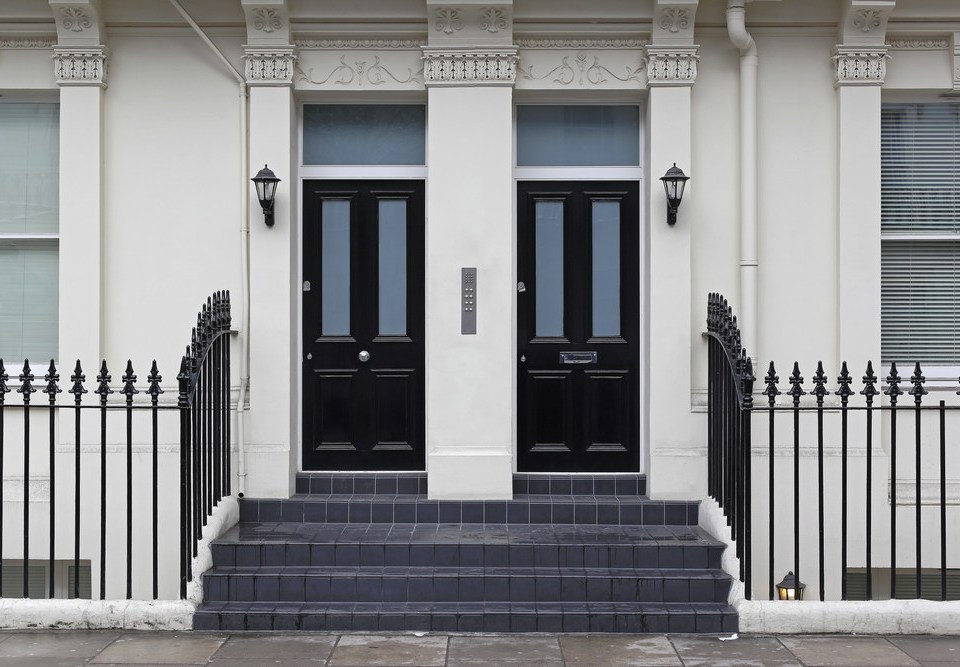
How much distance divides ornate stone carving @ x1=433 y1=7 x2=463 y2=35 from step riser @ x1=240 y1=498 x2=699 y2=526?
3.57 meters

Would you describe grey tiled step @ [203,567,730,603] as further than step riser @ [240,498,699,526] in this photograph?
No

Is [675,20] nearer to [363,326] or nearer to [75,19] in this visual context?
[363,326]

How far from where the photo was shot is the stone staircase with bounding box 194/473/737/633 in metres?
6.52

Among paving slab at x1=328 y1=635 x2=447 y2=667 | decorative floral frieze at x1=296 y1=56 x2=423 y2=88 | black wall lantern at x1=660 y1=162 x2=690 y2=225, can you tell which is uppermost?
decorative floral frieze at x1=296 y1=56 x2=423 y2=88

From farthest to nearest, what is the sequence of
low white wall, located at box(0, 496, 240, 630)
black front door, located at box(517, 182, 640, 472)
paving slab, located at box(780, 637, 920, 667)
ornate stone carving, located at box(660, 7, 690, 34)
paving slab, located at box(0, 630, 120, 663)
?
black front door, located at box(517, 182, 640, 472) → ornate stone carving, located at box(660, 7, 690, 34) → low white wall, located at box(0, 496, 240, 630) → paving slab, located at box(0, 630, 120, 663) → paving slab, located at box(780, 637, 920, 667)

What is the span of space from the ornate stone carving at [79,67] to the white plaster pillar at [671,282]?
4.20 m

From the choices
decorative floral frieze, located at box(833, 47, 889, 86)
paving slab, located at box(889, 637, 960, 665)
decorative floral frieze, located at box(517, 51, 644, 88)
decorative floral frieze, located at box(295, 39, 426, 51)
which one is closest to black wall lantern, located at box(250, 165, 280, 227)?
decorative floral frieze, located at box(295, 39, 426, 51)

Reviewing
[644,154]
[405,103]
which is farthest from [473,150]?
[644,154]

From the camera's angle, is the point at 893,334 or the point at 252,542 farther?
the point at 893,334

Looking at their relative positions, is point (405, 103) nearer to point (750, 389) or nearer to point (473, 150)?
point (473, 150)

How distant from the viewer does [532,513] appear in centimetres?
789

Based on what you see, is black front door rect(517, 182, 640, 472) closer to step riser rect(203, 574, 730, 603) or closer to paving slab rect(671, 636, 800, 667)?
step riser rect(203, 574, 730, 603)

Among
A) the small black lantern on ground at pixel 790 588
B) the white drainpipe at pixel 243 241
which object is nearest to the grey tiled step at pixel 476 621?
the small black lantern on ground at pixel 790 588

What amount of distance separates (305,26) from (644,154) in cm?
281
